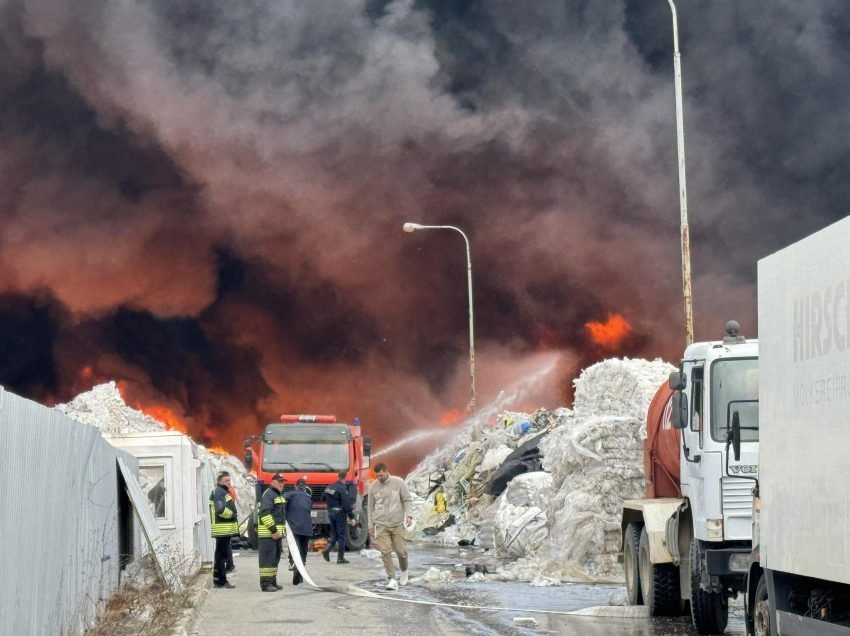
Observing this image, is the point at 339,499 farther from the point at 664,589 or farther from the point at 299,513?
the point at 664,589

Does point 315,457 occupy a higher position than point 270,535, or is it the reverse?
point 315,457

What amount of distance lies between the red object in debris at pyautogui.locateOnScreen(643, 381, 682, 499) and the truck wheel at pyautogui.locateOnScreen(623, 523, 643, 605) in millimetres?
468

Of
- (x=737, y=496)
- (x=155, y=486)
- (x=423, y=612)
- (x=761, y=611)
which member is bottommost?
(x=423, y=612)

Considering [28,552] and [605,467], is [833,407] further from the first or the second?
[605,467]

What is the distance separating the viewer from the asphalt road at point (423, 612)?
14.4 m

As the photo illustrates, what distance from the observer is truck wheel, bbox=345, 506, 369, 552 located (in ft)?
103

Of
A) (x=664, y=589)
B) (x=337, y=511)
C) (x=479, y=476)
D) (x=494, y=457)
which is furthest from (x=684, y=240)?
(x=479, y=476)

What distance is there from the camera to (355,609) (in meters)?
16.7

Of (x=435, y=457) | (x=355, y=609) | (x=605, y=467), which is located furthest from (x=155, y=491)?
(x=435, y=457)

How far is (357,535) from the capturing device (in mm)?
31641

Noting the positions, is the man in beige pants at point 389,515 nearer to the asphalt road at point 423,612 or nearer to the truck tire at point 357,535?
the asphalt road at point 423,612

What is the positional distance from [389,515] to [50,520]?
10272 mm

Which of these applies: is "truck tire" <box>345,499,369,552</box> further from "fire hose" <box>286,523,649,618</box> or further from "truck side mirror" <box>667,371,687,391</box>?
"truck side mirror" <box>667,371,687,391</box>

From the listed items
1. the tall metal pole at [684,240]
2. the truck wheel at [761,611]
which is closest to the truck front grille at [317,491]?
the tall metal pole at [684,240]
